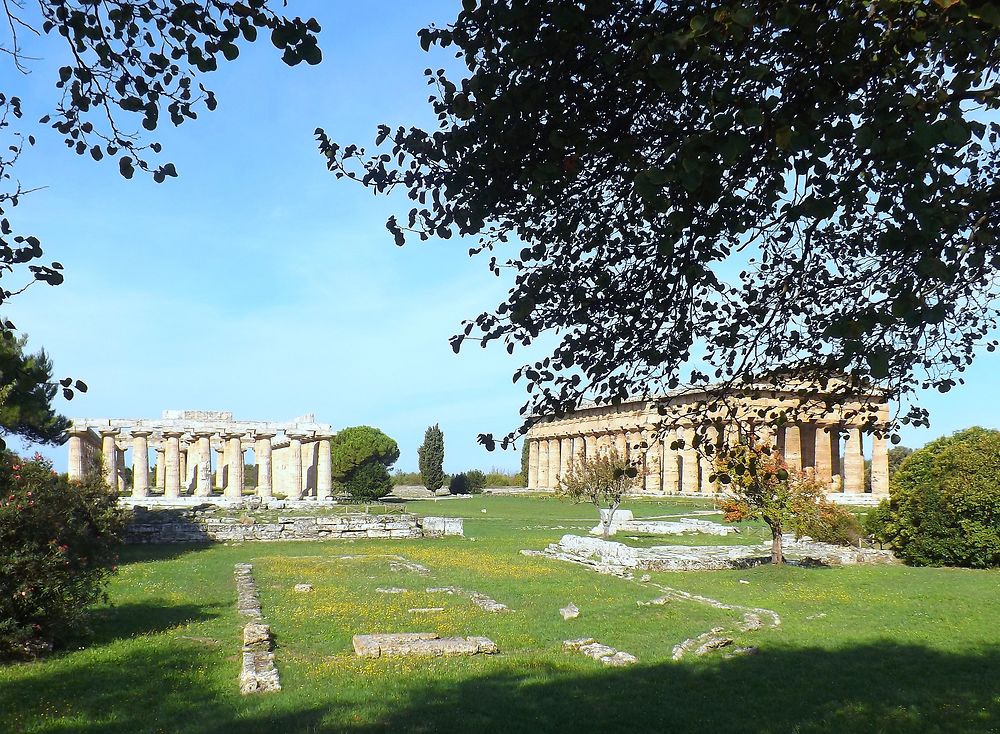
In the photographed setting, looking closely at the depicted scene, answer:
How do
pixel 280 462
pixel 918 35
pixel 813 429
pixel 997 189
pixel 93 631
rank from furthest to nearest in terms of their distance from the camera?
pixel 280 462 → pixel 813 429 → pixel 93 631 → pixel 997 189 → pixel 918 35

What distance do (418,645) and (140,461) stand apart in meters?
45.0

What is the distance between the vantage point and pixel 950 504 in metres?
22.4

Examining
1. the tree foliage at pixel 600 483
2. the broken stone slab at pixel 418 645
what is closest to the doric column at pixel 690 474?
the tree foliage at pixel 600 483

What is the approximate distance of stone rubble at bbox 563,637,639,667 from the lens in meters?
11.1

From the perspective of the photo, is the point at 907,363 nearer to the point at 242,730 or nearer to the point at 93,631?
the point at 242,730

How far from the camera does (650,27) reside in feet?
17.6

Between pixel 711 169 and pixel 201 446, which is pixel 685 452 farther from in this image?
pixel 711 169

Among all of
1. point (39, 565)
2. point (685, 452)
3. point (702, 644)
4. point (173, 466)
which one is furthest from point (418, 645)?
point (685, 452)

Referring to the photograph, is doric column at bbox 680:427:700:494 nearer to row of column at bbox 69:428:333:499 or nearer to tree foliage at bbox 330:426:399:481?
tree foliage at bbox 330:426:399:481

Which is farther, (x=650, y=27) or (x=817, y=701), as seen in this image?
(x=817, y=701)

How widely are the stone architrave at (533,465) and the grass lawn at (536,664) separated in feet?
240

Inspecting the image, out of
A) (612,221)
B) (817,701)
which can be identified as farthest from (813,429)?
(612,221)

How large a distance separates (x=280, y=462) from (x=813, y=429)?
1830 inches

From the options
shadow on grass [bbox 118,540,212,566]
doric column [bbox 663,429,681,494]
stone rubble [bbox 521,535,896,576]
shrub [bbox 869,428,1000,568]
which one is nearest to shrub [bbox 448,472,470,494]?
doric column [bbox 663,429,681,494]
